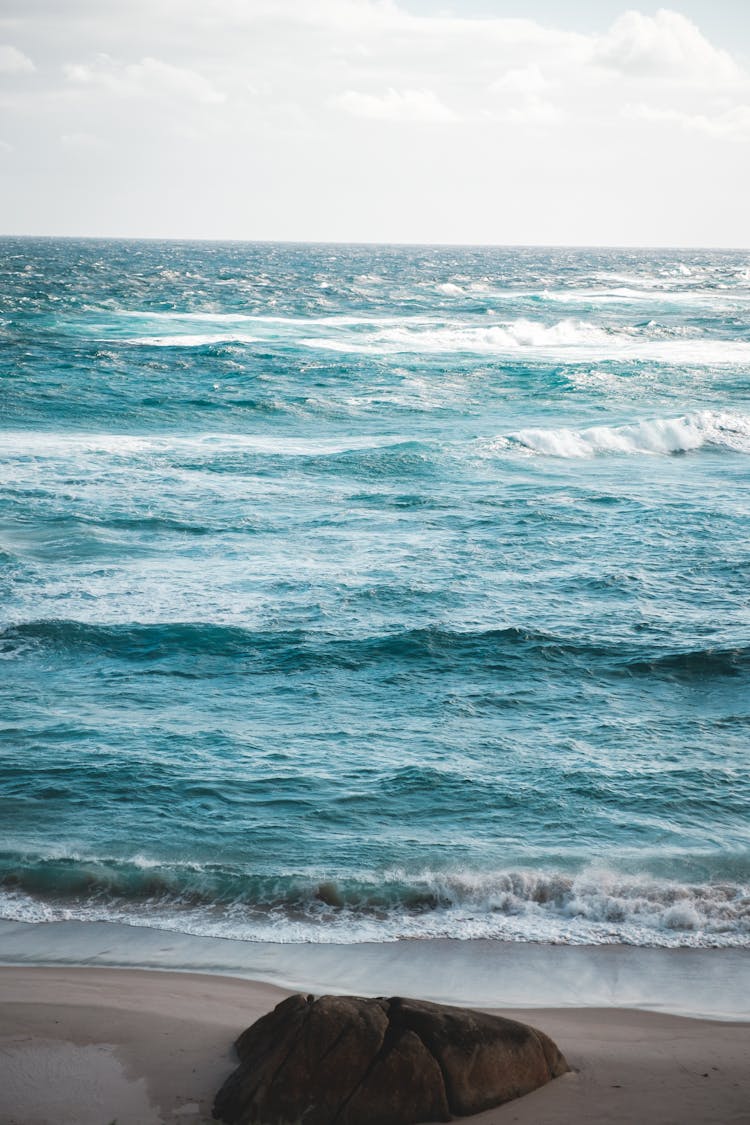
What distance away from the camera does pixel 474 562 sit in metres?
18.4

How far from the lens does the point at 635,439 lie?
30.1 meters

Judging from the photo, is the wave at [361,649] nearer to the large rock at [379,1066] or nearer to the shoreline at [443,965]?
the shoreline at [443,965]

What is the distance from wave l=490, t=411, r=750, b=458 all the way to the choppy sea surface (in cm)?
12

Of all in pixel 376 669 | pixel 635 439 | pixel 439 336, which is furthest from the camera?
pixel 439 336

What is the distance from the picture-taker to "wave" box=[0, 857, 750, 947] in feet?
27.0

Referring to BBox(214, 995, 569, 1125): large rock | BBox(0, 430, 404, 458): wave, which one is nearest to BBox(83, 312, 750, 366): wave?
BBox(0, 430, 404, 458): wave

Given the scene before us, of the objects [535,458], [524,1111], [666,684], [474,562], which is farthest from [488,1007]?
[535,458]

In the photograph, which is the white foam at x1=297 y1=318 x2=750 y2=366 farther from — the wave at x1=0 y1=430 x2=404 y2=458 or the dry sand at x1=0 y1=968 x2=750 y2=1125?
the dry sand at x1=0 y1=968 x2=750 y2=1125

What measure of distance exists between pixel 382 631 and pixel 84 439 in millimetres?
17707

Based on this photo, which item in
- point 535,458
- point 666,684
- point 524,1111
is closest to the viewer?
point 524,1111

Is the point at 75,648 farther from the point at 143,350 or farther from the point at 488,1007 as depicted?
the point at 143,350

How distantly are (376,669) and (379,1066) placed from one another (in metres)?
8.47

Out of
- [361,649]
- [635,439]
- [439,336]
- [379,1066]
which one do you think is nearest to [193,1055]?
[379,1066]

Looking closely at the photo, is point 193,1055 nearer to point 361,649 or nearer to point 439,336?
point 361,649
